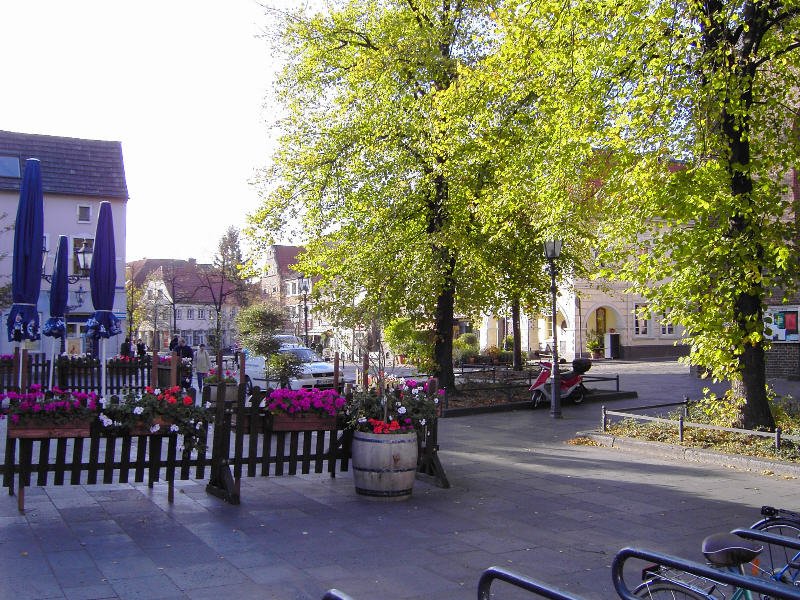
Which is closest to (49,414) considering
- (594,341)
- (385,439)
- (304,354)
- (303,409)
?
(303,409)

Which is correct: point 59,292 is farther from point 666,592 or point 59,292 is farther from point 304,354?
point 666,592

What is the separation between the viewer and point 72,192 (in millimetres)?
40250

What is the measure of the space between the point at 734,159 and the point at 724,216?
1.13 metres

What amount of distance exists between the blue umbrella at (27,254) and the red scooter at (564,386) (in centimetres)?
1159

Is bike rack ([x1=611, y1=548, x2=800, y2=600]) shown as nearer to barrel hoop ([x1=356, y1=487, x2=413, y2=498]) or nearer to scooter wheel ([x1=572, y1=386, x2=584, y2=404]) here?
barrel hoop ([x1=356, y1=487, x2=413, y2=498])

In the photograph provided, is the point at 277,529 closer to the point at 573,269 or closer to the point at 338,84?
the point at 338,84

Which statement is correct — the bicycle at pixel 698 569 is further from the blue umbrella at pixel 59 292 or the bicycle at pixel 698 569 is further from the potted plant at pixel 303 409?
the blue umbrella at pixel 59 292

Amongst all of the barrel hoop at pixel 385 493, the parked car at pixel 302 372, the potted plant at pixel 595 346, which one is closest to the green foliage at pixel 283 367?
the parked car at pixel 302 372

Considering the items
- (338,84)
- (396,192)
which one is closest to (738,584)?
(396,192)

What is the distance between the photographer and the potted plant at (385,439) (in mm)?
8266

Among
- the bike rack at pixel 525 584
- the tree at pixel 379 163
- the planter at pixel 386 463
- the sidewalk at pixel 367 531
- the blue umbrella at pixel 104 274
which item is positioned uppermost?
the tree at pixel 379 163

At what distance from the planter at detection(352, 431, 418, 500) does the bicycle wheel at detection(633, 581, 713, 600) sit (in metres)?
4.72

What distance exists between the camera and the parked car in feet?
66.5

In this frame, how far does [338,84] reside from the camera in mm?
20047
